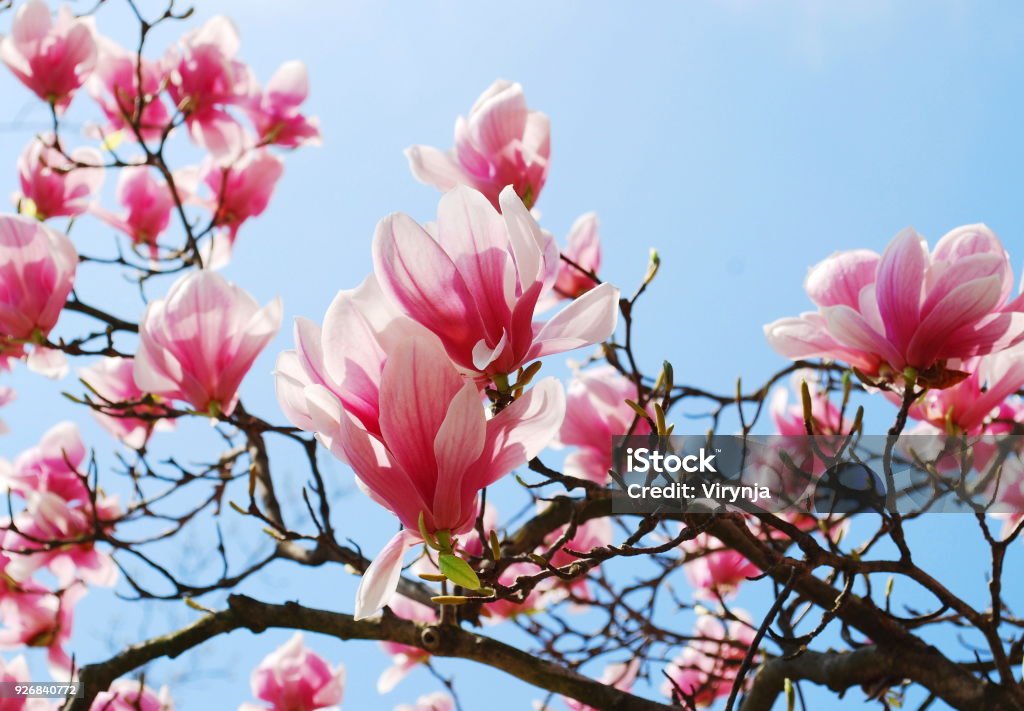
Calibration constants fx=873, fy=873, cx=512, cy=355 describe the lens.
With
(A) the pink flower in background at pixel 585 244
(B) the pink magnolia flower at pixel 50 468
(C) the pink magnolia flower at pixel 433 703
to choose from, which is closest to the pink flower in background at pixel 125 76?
(B) the pink magnolia flower at pixel 50 468

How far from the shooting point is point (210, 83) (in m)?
2.36

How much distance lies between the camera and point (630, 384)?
186cm

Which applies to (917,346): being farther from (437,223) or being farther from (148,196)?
(148,196)

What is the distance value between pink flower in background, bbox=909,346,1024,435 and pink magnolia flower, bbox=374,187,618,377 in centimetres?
66

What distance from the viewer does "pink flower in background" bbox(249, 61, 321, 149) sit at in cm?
248

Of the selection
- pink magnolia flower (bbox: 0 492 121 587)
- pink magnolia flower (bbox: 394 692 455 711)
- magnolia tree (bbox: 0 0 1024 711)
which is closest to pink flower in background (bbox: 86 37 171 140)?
magnolia tree (bbox: 0 0 1024 711)

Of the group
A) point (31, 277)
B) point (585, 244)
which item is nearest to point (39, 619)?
point (31, 277)

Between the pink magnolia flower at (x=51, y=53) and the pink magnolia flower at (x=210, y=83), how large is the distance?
220 millimetres

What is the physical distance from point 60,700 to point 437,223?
1.89 m

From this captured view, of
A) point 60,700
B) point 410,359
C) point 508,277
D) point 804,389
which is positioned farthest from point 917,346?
point 60,700

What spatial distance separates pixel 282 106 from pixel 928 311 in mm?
1958

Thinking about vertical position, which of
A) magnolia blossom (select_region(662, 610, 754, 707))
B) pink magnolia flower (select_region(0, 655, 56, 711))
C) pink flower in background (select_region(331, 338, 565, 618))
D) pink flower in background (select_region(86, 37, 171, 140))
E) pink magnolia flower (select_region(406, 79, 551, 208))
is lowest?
pink magnolia flower (select_region(0, 655, 56, 711))

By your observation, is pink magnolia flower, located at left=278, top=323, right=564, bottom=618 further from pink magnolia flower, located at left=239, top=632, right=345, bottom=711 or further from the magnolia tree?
pink magnolia flower, located at left=239, top=632, right=345, bottom=711

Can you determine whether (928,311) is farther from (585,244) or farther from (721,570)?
(721,570)
